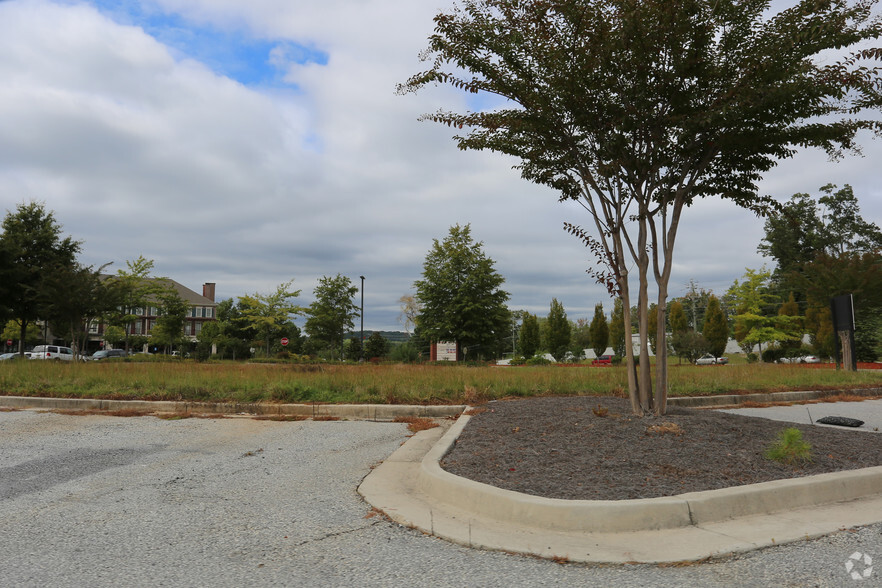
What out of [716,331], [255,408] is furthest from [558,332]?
[255,408]

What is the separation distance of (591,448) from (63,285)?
84.4 feet

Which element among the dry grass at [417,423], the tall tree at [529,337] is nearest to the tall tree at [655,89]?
the dry grass at [417,423]

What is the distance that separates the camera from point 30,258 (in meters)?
27.6

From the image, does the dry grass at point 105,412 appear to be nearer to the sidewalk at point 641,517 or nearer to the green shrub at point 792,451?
the sidewalk at point 641,517

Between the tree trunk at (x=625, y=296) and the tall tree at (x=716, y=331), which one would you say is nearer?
the tree trunk at (x=625, y=296)

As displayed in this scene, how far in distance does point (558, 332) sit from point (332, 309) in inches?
698

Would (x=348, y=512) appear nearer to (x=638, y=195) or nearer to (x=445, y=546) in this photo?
(x=445, y=546)

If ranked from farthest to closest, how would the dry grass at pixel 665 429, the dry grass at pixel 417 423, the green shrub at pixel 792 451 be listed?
the dry grass at pixel 417 423
the dry grass at pixel 665 429
the green shrub at pixel 792 451

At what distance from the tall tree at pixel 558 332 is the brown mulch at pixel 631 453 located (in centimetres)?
3730

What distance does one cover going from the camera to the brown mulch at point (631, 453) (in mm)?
4289

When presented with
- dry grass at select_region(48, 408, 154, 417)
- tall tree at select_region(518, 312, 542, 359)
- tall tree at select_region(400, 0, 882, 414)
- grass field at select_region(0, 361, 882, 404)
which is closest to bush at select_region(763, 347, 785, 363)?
tall tree at select_region(518, 312, 542, 359)

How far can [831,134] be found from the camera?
21.2 feet

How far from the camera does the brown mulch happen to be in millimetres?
4289

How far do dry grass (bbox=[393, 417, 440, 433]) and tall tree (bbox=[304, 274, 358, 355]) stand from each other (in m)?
29.1
